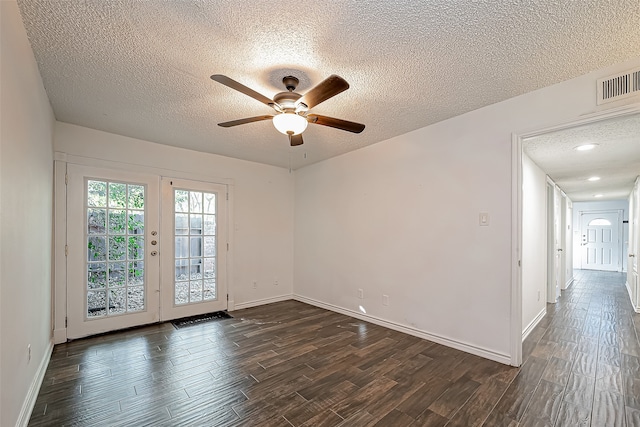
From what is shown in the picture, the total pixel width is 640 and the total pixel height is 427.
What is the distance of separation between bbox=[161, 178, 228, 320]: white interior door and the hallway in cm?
370

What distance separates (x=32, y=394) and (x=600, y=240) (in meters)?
13.2

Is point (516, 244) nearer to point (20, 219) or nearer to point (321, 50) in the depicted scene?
point (321, 50)

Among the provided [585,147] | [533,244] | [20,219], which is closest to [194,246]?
[20,219]

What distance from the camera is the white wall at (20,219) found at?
1.44m

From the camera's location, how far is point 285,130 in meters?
2.23

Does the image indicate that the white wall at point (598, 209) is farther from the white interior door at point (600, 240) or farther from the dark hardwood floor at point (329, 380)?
the dark hardwood floor at point (329, 380)

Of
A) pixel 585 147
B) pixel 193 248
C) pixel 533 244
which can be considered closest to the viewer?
pixel 585 147

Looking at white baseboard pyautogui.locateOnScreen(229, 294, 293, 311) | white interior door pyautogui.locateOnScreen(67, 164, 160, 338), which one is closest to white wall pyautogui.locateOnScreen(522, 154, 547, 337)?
white baseboard pyautogui.locateOnScreen(229, 294, 293, 311)

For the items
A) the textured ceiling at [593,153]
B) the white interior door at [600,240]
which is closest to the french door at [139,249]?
the textured ceiling at [593,153]

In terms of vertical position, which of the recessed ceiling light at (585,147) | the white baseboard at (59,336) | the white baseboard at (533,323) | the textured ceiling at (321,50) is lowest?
the white baseboard at (533,323)

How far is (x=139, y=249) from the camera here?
374 cm

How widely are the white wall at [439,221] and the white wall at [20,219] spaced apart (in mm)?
3310

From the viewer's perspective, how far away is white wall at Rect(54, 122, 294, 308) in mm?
3558

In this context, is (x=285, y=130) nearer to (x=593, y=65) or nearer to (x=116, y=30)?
(x=116, y=30)
